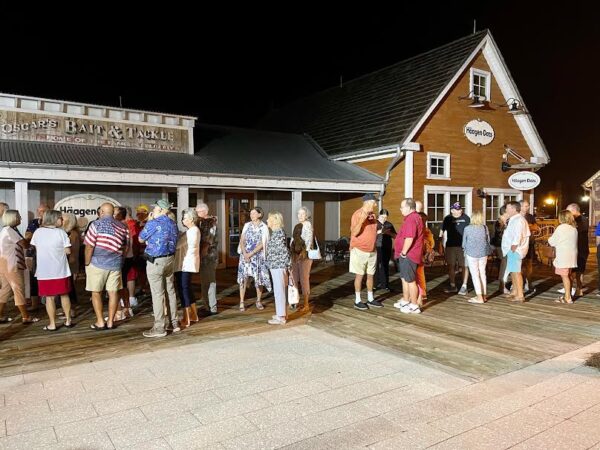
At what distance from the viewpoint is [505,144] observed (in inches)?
633

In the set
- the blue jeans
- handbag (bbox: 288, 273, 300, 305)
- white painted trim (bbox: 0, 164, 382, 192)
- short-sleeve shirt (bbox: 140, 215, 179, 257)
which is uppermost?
white painted trim (bbox: 0, 164, 382, 192)

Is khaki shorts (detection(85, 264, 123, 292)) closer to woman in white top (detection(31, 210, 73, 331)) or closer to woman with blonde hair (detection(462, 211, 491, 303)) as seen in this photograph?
woman in white top (detection(31, 210, 73, 331))

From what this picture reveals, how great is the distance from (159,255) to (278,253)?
5.45 ft

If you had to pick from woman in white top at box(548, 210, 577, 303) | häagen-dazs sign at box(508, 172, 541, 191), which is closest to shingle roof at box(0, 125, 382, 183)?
häagen-dazs sign at box(508, 172, 541, 191)

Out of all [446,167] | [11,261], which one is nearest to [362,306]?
[11,261]

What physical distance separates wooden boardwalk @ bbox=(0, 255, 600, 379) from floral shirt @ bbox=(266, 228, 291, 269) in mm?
860

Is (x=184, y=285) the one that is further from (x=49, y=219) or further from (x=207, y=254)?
(x=49, y=219)

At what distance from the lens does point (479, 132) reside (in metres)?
15.4

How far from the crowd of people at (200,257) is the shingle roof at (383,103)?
616 centimetres

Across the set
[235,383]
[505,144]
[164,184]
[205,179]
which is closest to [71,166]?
[164,184]

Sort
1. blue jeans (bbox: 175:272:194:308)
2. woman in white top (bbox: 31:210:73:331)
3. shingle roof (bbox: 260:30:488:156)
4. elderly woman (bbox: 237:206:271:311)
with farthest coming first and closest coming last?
shingle roof (bbox: 260:30:488:156) < elderly woman (bbox: 237:206:271:311) < blue jeans (bbox: 175:272:194:308) < woman in white top (bbox: 31:210:73:331)

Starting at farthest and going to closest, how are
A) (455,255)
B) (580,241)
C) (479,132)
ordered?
(479,132)
(455,255)
(580,241)

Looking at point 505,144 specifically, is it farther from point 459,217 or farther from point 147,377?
point 147,377

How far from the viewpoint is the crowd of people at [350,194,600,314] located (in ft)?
23.2
